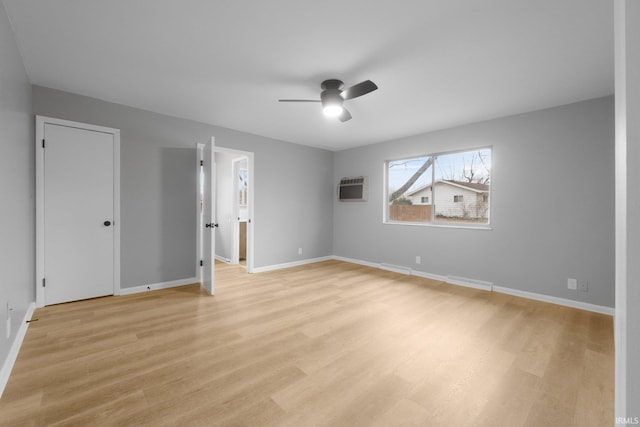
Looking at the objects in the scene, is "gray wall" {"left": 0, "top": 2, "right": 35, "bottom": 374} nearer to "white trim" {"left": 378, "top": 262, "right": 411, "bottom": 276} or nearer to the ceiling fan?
the ceiling fan

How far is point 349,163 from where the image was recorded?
18.7 feet

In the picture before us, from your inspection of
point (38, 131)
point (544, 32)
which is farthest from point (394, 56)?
point (38, 131)

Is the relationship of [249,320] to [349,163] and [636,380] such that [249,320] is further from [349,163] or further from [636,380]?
[349,163]

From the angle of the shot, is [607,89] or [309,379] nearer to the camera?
[309,379]

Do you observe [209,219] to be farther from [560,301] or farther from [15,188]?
[560,301]

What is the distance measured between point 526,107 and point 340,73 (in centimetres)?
253

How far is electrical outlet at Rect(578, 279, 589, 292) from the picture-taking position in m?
3.06

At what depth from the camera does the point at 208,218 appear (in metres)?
3.73

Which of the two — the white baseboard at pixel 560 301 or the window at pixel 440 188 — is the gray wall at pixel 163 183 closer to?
the window at pixel 440 188

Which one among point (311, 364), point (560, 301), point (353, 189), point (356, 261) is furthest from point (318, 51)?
point (356, 261)

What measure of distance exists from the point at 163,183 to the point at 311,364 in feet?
10.5

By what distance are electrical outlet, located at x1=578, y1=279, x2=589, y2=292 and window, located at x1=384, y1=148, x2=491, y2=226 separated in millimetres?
1201

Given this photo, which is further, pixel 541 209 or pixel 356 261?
pixel 356 261

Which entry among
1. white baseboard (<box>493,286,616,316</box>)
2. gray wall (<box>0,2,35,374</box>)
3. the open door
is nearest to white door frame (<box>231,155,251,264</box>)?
the open door
